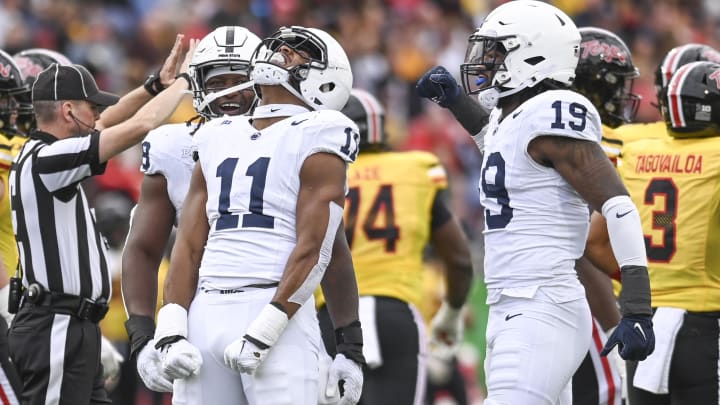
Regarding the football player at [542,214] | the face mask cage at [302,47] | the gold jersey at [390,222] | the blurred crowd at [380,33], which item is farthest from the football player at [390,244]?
the blurred crowd at [380,33]

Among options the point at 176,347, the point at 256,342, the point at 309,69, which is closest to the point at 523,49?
the point at 309,69

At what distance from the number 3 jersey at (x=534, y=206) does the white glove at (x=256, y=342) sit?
0.97 m

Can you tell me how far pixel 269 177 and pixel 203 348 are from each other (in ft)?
2.06

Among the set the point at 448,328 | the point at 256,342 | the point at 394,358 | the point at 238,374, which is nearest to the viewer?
the point at 256,342

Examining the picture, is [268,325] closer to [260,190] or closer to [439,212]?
[260,190]

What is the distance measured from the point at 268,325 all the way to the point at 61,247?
1.96 meters

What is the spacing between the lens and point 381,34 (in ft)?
48.9

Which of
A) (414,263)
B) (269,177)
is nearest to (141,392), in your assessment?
(414,263)

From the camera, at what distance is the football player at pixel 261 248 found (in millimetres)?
4457

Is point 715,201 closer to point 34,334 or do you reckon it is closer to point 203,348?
point 203,348

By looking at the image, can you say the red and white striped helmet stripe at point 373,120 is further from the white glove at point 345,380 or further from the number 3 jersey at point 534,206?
the white glove at point 345,380

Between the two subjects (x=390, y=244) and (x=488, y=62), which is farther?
(x=390, y=244)

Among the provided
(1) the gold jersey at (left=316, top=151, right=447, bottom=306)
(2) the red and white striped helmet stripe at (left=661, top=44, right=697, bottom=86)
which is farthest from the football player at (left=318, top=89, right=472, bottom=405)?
(2) the red and white striped helmet stripe at (left=661, top=44, right=697, bottom=86)

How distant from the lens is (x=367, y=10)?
15.1 metres
